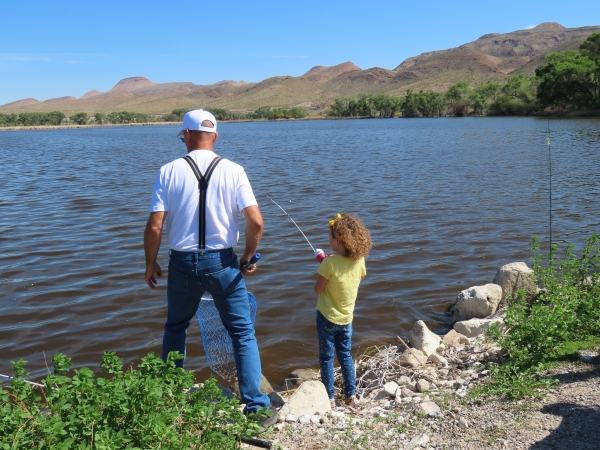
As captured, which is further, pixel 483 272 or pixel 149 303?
pixel 483 272

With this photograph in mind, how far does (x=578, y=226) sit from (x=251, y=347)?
1023 cm

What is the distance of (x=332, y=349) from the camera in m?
5.17

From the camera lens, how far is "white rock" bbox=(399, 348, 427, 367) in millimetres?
5832

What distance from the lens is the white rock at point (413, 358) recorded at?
19.1ft

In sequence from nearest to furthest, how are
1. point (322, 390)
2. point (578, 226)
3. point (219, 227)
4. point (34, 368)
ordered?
point (219, 227), point (322, 390), point (34, 368), point (578, 226)

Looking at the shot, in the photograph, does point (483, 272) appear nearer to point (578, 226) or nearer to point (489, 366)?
point (578, 226)

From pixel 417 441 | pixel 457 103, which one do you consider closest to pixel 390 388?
pixel 417 441

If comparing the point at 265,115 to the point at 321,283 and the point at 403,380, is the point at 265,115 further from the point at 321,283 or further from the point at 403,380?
the point at 321,283

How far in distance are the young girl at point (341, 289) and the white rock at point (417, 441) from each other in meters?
1.27

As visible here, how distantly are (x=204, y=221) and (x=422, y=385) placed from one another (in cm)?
252

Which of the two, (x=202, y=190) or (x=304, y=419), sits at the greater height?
(x=202, y=190)

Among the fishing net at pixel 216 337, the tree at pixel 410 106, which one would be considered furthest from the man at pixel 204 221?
the tree at pixel 410 106

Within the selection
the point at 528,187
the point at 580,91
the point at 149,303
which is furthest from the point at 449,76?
the point at 149,303

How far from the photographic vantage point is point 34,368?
6.50 meters
